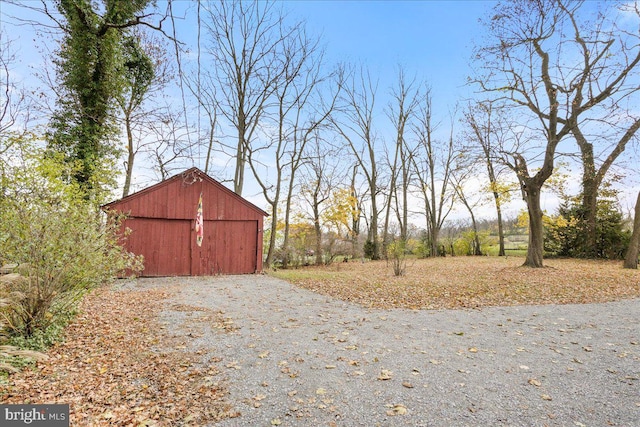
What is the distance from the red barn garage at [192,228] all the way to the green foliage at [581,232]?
17.6 meters

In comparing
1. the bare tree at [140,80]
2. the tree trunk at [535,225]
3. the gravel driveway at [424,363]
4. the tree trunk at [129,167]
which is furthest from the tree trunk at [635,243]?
the tree trunk at [129,167]

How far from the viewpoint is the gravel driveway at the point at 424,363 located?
9.27 ft

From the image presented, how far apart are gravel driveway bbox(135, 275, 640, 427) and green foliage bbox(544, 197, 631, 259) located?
14042 mm

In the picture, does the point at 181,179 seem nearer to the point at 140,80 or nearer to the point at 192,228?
the point at 192,228

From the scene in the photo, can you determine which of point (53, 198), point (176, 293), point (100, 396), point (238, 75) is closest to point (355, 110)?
point (238, 75)

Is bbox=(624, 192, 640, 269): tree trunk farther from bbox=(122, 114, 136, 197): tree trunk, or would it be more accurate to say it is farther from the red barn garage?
bbox=(122, 114, 136, 197): tree trunk

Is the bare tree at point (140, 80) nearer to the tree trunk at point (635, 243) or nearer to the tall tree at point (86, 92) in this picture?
the tall tree at point (86, 92)

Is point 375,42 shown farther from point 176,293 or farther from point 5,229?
point 5,229

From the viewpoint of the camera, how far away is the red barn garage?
11.5 metres

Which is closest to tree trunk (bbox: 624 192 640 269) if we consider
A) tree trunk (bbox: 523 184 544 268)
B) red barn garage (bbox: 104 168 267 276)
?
tree trunk (bbox: 523 184 544 268)

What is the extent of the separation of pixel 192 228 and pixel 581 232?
21.1m

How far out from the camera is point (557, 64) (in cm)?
1222

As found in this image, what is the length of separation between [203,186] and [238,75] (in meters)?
6.57

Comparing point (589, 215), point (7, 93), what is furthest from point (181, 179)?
point (589, 215)
